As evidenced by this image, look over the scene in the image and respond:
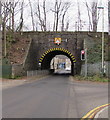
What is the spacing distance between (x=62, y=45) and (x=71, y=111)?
89.6ft

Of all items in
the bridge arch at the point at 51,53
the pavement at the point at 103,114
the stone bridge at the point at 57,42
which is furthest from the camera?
the bridge arch at the point at 51,53

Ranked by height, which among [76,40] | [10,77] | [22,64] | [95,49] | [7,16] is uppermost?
[7,16]

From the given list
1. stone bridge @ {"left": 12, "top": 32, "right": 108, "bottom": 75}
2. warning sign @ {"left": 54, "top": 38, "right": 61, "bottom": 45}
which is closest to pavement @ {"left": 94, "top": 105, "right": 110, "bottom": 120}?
stone bridge @ {"left": 12, "top": 32, "right": 108, "bottom": 75}

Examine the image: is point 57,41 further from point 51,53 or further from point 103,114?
point 103,114

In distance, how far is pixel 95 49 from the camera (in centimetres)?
2761

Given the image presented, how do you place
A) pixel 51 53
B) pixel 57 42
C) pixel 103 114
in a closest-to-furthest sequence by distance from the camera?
pixel 103 114 < pixel 57 42 < pixel 51 53

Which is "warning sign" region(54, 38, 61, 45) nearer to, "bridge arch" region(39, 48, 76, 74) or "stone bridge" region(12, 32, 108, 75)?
"stone bridge" region(12, 32, 108, 75)

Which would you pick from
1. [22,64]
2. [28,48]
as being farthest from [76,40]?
[22,64]

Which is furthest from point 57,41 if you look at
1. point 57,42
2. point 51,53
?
point 51,53

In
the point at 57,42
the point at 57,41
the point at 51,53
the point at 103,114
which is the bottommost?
the point at 103,114

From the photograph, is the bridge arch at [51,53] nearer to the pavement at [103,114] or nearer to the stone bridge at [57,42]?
the stone bridge at [57,42]

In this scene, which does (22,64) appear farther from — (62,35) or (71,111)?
(71,111)

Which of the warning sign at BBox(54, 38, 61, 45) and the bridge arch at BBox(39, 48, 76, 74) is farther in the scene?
the bridge arch at BBox(39, 48, 76, 74)

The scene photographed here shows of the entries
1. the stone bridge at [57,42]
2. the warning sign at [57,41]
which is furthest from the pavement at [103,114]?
the warning sign at [57,41]
